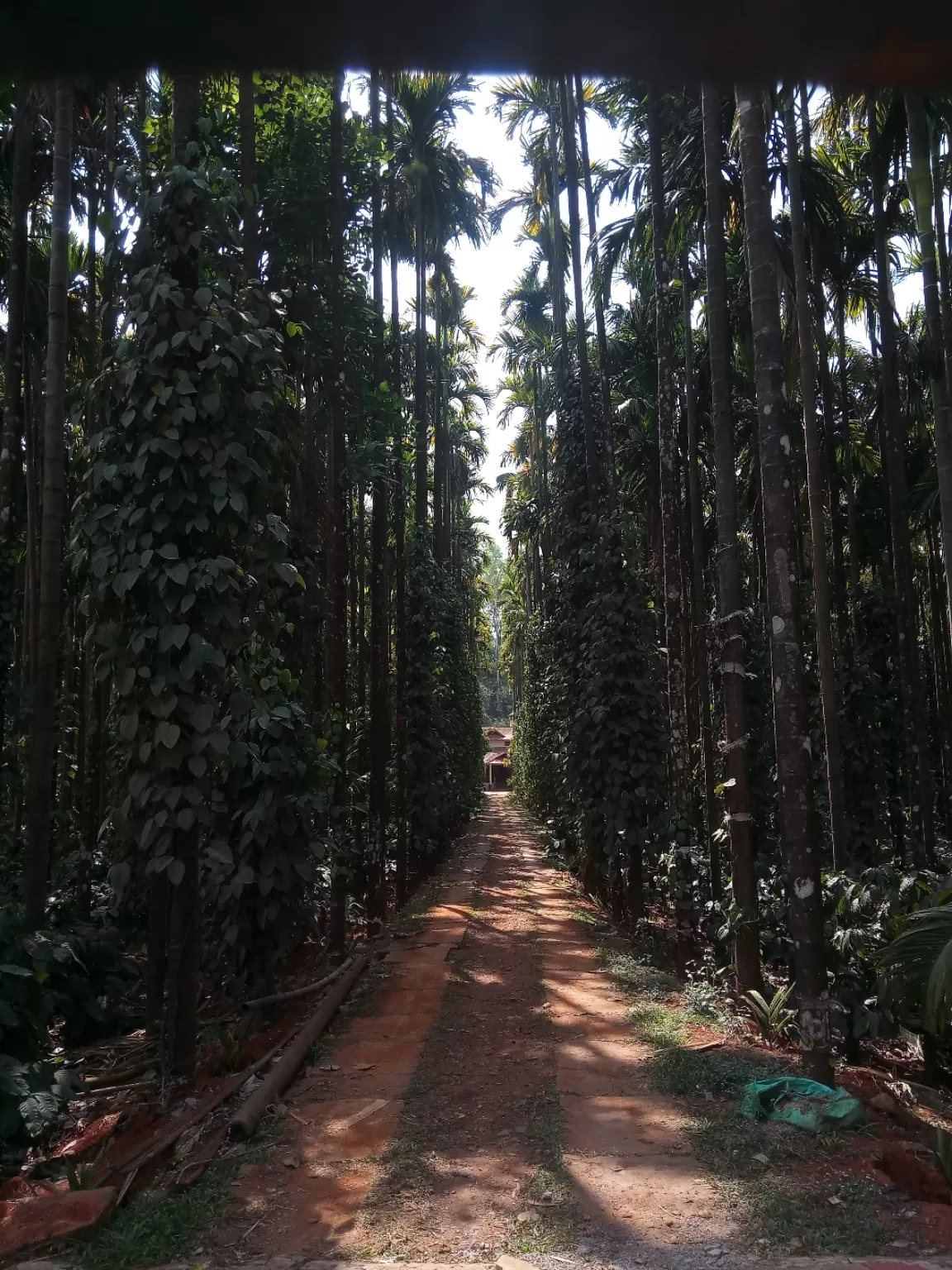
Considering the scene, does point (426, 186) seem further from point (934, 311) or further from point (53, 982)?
point (53, 982)

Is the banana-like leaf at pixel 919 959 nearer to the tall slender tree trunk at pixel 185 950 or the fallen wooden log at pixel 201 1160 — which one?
the fallen wooden log at pixel 201 1160

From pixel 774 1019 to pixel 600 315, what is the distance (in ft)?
37.4

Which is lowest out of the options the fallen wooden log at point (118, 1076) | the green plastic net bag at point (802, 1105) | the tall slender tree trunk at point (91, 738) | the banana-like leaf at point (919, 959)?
the fallen wooden log at point (118, 1076)

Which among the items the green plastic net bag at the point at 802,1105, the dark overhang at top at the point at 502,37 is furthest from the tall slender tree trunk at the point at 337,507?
the dark overhang at top at the point at 502,37

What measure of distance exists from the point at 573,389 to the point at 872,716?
695 cm

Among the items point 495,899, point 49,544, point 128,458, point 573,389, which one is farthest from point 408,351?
point 128,458

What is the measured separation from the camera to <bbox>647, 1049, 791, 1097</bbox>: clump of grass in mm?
6043

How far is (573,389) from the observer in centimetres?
1538

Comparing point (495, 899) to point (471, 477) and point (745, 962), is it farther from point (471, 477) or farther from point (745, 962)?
point (471, 477)

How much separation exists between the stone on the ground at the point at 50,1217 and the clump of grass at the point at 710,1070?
348 cm

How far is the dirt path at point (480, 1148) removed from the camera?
404 centimetres

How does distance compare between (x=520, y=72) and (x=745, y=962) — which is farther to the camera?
(x=745, y=962)

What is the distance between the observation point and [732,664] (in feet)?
27.1

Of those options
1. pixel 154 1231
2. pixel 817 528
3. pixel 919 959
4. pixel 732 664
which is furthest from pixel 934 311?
pixel 154 1231
